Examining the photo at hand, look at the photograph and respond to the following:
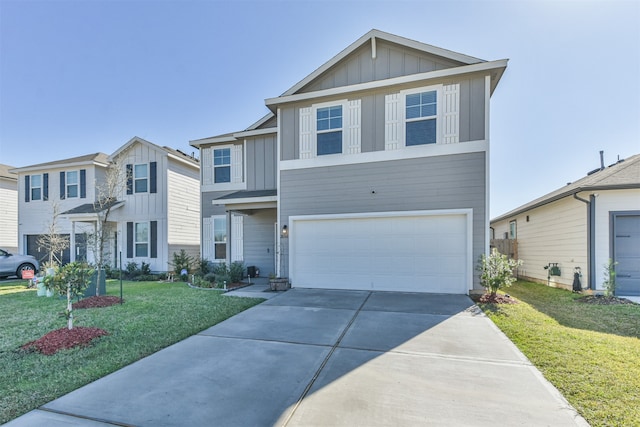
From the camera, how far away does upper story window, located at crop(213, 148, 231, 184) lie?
12.4 m

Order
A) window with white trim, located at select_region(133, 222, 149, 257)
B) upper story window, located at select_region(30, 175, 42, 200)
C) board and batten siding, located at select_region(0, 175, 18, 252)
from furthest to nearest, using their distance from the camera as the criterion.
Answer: board and batten siding, located at select_region(0, 175, 18, 252) < upper story window, located at select_region(30, 175, 42, 200) < window with white trim, located at select_region(133, 222, 149, 257)

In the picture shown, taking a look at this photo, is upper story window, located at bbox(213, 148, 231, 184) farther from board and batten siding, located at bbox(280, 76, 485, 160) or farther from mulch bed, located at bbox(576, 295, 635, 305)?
mulch bed, located at bbox(576, 295, 635, 305)

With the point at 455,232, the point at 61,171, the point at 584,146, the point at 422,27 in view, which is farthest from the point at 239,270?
the point at 584,146

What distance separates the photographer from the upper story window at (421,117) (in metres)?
8.16

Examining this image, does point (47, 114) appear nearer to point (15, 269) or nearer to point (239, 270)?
point (15, 269)

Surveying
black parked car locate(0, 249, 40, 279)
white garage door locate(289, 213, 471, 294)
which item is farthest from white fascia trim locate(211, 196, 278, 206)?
black parked car locate(0, 249, 40, 279)

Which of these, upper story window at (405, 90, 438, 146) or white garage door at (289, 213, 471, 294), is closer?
white garage door at (289, 213, 471, 294)

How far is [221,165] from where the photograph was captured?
40.9ft

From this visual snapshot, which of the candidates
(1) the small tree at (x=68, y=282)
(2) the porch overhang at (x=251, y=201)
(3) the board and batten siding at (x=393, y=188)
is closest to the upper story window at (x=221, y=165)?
(2) the porch overhang at (x=251, y=201)

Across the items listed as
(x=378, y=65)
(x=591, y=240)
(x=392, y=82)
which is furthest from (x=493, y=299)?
(x=378, y=65)

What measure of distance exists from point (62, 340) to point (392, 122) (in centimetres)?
852

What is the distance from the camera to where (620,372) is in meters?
3.42

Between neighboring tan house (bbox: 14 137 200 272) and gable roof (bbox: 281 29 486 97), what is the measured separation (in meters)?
7.73

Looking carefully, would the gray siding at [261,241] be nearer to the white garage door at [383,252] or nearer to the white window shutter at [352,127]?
the white garage door at [383,252]
